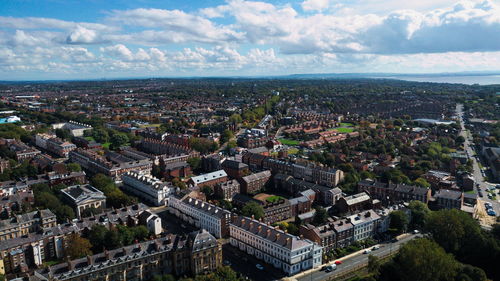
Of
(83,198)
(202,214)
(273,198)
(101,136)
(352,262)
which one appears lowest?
(273,198)

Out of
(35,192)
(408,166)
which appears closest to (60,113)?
(35,192)

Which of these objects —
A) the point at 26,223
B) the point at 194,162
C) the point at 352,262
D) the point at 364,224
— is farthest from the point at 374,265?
the point at 194,162

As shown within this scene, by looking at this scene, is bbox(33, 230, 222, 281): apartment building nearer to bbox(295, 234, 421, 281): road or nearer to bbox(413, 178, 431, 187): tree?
bbox(295, 234, 421, 281): road

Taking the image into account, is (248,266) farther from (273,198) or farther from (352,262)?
(273,198)

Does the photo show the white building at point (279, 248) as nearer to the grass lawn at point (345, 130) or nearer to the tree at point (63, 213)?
the tree at point (63, 213)

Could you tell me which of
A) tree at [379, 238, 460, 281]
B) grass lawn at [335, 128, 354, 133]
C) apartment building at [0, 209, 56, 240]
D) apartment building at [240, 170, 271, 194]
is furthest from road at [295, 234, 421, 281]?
grass lawn at [335, 128, 354, 133]

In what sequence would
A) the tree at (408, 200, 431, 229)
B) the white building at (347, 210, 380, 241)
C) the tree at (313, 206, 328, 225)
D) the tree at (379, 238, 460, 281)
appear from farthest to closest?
the tree at (313, 206, 328, 225)
the tree at (408, 200, 431, 229)
the white building at (347, 210, 380, 241)
the tree at (379, 238, 460, 281)
